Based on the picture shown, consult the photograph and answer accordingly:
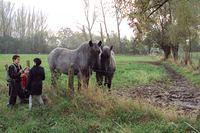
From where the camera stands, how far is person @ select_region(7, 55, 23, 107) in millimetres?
11523

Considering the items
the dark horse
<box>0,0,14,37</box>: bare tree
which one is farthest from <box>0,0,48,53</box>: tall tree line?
the dark horse

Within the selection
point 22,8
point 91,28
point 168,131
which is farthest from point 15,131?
point 22,8

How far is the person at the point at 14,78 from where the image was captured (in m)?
11.5

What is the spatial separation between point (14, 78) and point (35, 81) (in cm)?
91

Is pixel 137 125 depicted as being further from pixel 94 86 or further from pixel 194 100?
pixel 194 100

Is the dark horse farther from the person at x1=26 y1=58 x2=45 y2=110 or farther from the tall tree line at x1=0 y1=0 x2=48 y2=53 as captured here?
the tall tree line at x1=0 y1=0 x2=48 y2=53

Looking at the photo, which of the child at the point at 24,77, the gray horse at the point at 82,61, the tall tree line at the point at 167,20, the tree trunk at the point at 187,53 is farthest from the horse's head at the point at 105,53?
the tree trunk at the point at 187,53

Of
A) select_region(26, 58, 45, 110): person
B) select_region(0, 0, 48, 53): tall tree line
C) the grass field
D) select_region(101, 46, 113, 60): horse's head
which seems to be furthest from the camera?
select_region(0, 0, 48, 53): tall tree line

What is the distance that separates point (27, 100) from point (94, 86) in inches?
103

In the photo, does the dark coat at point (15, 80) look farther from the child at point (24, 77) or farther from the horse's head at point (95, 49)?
the horse's head at point (95, 49)

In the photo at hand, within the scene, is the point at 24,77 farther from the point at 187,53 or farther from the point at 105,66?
the point at 187,53

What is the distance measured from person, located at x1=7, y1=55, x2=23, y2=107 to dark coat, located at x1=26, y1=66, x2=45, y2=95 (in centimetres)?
67

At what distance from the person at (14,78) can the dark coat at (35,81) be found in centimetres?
67

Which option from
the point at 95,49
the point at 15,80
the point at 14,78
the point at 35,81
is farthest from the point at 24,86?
the point at 95,49
